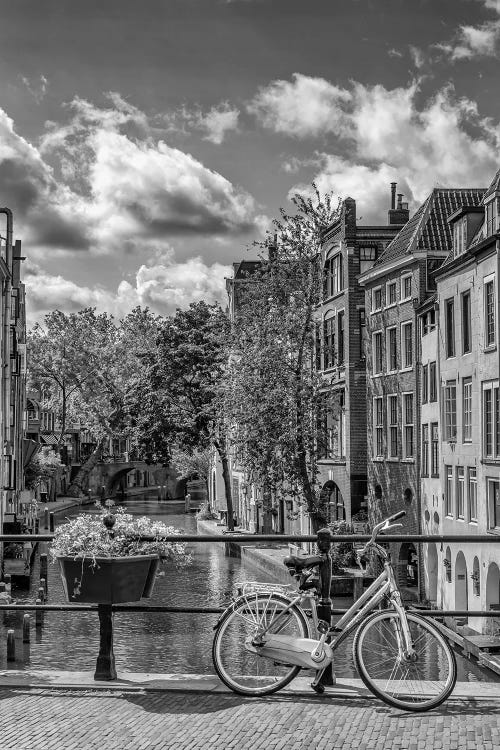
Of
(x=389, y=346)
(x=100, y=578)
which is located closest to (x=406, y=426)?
(x=389, y=346)

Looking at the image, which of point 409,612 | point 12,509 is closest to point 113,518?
point 409,612

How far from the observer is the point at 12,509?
5694 centimetres

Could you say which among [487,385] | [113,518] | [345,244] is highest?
[345,244]

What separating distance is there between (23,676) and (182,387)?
201 ft

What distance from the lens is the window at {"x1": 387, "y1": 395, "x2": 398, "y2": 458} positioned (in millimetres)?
46306

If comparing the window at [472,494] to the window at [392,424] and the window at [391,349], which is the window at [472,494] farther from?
the window at [391,349]

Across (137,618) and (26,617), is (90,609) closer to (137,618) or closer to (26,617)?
(26,617)

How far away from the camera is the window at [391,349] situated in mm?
46219

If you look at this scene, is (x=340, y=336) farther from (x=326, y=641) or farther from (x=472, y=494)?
(x=326, y=641)

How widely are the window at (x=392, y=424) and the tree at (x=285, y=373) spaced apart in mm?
3097

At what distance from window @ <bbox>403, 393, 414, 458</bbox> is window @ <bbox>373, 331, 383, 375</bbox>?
10.1 ft

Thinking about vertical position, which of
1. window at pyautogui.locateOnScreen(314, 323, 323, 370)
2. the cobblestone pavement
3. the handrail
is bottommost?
the cobblestone pavement

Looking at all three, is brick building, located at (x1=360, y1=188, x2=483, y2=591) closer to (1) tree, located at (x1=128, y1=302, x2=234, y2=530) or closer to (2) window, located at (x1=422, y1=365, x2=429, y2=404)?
(2) window, located at (x1=422, y1=365, x2=429, y2=404)

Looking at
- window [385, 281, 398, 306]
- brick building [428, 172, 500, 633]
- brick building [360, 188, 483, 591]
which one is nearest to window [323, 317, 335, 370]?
brick building [360, 188, 483, 591]
